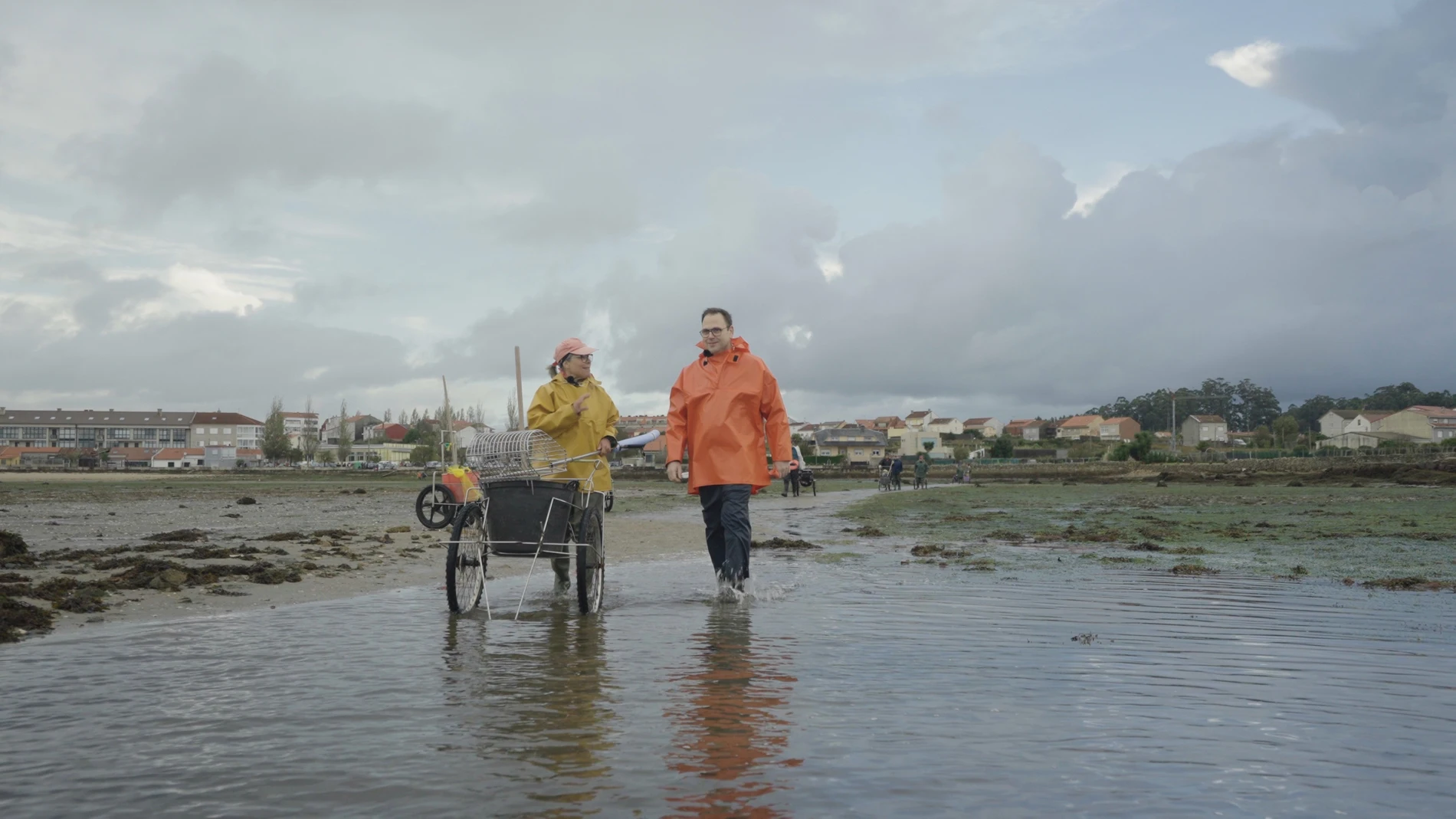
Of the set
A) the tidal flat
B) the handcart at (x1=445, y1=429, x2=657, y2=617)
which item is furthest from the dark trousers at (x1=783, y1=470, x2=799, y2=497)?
the handcart at (x1=445, y1=429, x2=657, y2=617)

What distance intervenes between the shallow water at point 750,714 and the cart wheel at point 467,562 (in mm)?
278

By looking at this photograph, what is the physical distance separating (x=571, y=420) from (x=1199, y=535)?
1046cm

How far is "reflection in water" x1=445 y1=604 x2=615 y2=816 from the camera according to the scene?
331cm

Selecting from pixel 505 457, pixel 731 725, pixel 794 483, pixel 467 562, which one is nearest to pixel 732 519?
pixel 505 457

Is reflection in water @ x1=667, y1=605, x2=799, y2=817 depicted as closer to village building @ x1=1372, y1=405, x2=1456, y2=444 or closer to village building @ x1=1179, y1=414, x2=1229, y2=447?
village building @ x1=1372, y1=405, x2=1456, y2=444

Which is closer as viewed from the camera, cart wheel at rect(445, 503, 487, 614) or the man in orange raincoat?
cart wheel at rect(445, 503, 487, 614)

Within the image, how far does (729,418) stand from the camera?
805 cm

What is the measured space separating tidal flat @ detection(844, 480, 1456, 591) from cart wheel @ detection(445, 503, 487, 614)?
16.4 feet

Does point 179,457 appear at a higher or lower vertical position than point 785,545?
higher

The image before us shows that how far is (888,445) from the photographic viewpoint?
169 meters

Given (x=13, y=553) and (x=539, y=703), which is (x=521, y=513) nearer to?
(x=539, y=703)

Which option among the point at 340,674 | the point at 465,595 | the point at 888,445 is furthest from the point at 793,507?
the point at 888,445

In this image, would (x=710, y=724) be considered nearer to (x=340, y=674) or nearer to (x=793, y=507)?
(x=340, y=674)

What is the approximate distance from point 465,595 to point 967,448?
14797cm
